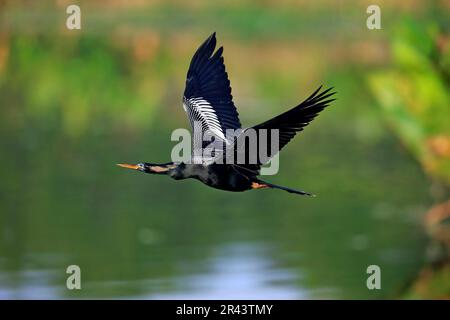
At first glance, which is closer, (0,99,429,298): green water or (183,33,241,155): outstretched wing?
(183,33,241,155): outstretched wing

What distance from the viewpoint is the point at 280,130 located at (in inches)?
217

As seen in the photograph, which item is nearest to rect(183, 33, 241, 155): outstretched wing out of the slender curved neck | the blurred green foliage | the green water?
the slender curved neck

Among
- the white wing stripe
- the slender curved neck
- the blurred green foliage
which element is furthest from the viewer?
the blurred green foliage

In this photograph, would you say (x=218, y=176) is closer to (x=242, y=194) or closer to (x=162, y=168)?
(x=162, y=168)

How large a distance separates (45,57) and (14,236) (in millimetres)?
18055

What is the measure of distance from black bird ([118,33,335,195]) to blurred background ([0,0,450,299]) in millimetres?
7441

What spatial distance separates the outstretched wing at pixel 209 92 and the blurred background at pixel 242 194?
7.42m

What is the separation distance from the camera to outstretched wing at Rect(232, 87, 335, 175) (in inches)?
213

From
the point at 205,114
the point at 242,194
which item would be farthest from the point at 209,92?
the point at 242,194

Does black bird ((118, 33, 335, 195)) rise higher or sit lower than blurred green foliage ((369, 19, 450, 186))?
lower

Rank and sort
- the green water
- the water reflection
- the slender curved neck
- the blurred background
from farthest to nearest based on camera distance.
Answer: the green water < the blurred background < the water reflection < the slender curved neck

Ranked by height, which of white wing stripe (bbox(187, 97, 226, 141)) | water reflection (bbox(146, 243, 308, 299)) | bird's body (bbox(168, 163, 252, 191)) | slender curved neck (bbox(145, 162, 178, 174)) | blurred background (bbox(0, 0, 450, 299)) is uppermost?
blurred background (bbox(0, 0, 450, 299))

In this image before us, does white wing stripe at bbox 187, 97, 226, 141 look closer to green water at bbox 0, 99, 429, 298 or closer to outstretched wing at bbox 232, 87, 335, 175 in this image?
outstretched wing at bbox 232, 87, 335, 175

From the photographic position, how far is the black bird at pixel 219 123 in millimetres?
5465
